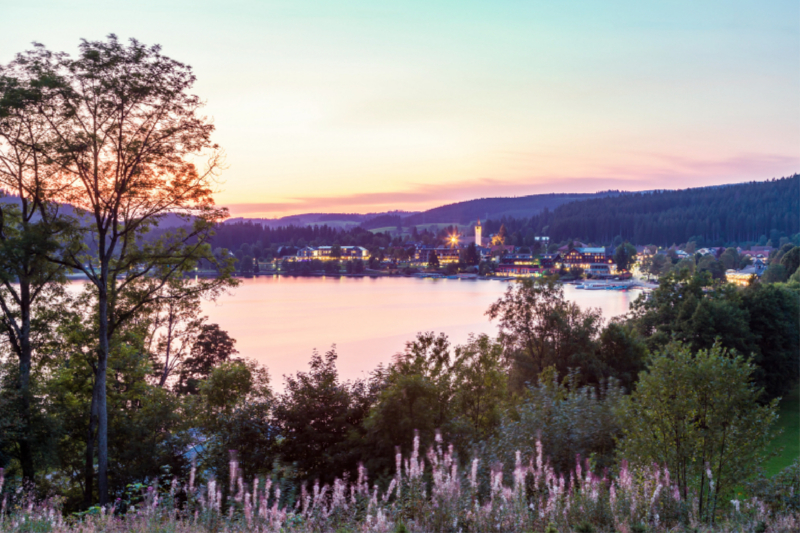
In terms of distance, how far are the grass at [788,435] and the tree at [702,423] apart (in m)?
9.24

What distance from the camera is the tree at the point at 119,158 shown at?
11.1 meters

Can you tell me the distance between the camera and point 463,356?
17203 mm

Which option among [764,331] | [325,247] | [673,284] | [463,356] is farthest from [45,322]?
[325,247]

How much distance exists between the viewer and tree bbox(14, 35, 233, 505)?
36.6 ft

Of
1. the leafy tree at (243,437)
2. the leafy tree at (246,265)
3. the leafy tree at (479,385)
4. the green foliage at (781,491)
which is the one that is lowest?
the leafy tree at (246,265)

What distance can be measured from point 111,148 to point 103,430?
18.4 ft

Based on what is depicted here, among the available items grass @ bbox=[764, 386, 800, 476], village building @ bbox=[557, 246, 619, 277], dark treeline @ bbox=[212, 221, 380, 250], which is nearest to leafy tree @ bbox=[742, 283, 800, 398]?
grass @ bbox=[764, 386, 800, 476]

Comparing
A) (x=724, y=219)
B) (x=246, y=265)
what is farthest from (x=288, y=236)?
(x=724, y=219)

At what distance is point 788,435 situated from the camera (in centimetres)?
2100

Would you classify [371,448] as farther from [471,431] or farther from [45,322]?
[45,322]

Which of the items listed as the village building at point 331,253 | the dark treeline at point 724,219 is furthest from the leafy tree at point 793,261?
the dark treeline at point 724,219

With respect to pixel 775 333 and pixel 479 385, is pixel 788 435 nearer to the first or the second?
pixel 775 333

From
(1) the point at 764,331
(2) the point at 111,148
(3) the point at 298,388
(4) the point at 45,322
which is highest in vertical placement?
(2) the point at 111,148

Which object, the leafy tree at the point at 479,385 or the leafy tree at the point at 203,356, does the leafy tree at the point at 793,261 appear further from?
the leafy tree at the point at 203,356
